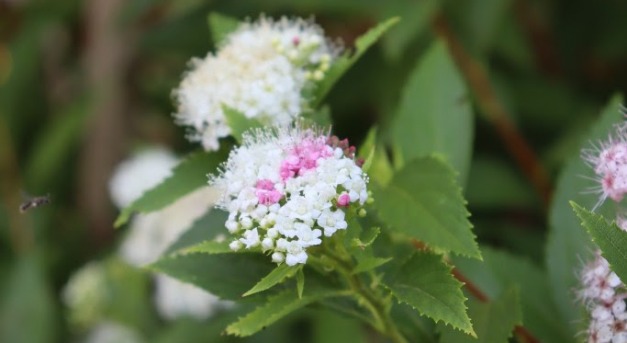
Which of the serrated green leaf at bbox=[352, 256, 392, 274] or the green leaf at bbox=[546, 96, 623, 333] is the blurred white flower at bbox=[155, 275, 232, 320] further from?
the serrated green leaf at bbox=[352, 256, 392, 274]

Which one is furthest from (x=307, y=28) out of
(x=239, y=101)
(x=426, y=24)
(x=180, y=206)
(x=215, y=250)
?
(x=426, y=24)

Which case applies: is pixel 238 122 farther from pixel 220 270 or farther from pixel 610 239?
pixel 610 239

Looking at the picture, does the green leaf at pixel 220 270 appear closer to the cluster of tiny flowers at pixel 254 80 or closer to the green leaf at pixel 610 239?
the cluster of tiny flowers at pixel 254 80

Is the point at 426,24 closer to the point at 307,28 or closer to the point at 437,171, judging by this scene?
the point at 307,28

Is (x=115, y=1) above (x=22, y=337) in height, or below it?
above

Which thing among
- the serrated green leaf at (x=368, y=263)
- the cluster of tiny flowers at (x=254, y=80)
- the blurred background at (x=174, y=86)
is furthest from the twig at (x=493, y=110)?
the serrated green leaf at (x=368, y=263)

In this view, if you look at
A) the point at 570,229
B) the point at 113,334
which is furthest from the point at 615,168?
the point at 113,334
